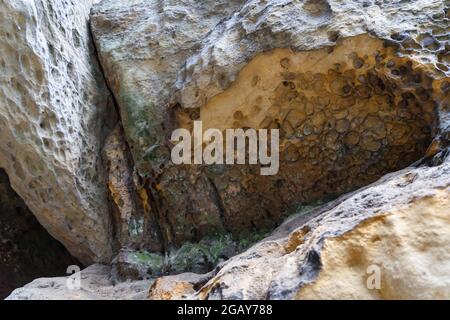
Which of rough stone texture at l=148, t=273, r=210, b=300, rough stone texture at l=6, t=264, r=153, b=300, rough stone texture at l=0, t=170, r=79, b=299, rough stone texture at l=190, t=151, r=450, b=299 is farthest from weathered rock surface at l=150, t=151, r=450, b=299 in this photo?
rough stone texture at l=0, t=170, r=79, b=299

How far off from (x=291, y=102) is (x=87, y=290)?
3.57ft

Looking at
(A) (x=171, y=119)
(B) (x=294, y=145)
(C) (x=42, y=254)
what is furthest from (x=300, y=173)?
(C) (x=42, y=254)

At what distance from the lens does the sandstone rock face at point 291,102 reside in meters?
2.24

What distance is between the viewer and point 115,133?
2.78m

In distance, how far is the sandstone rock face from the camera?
224 cm

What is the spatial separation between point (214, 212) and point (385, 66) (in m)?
0.91

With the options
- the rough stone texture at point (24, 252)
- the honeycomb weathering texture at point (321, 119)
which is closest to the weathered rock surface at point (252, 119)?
the honeycomb weathering texture at point (321, 119)

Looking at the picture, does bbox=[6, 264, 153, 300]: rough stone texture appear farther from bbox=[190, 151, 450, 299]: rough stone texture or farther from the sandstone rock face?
bbox=[190, 151, 450, 299]: rough stone texture

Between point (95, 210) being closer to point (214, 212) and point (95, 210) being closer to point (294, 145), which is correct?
point (214, 212)

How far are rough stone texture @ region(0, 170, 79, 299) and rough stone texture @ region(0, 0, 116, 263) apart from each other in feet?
0.61

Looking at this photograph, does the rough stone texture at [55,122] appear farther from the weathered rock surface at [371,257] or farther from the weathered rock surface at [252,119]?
the weathered rock surface at [371,257]

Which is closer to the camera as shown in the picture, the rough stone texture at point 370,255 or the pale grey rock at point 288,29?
the rough stone texture at point 370,255

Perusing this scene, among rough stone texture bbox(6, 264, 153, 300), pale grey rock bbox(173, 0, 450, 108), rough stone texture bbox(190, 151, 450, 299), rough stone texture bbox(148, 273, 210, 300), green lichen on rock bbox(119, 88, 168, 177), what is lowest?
rough stone texture bbox(6, 264, 153, 300)

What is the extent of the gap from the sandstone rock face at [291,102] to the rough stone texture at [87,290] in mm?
306
